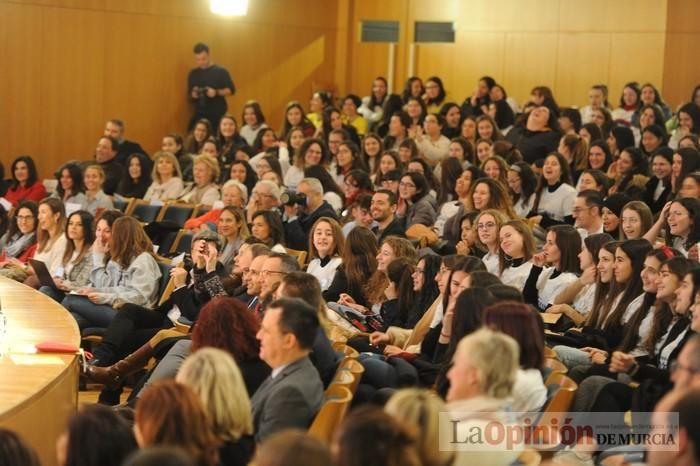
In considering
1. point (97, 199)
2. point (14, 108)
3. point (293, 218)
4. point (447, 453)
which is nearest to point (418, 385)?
point (447, 453)

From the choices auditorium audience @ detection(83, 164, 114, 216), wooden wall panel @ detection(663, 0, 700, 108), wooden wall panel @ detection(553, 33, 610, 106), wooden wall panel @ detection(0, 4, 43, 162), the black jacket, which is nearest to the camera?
the black jacket

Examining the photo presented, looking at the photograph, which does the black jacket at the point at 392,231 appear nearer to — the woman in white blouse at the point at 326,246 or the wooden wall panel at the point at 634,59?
the woman in white blouse at the point at 326,246

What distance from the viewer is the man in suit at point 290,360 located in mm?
4273

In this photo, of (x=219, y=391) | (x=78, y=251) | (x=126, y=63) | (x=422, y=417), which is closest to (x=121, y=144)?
(x=126, y=63)

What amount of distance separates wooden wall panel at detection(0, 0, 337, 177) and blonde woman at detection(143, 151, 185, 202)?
232 cm

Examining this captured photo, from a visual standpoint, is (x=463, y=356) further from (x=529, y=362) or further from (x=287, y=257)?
(x=287, y=257)

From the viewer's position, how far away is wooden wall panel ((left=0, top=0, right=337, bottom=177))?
483 inches

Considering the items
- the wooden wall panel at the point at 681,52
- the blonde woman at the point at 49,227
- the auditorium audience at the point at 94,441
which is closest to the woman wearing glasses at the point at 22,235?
the blonde woman at the point at 49,227

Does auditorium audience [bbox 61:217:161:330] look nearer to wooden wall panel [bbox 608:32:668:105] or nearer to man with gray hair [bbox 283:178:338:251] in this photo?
man with gray hair [bbox 283:178:338:251]

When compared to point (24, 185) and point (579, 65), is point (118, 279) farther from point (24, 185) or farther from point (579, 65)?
point (579, 65)

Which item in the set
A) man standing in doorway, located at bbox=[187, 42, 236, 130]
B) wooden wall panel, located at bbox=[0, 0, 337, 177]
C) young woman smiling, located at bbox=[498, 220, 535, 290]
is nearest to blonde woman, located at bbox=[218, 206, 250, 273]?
young woman smiling, located at bbox=[498, 220, 535, 290]

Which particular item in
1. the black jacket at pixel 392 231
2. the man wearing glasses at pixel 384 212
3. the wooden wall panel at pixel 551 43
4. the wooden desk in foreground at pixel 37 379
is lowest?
the wooden desk in foreground at pixel 37 379

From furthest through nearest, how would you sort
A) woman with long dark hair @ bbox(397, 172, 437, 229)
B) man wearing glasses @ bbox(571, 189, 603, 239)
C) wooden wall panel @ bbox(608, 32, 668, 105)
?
wooden wall panel @ bbox(608, 32, 668, 105) < woman with long dark hair @ bbox(397, 172, 437, 229) < man wearing glasses @ bbox(571, 189, 603, 239)

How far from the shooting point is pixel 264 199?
8.84m
